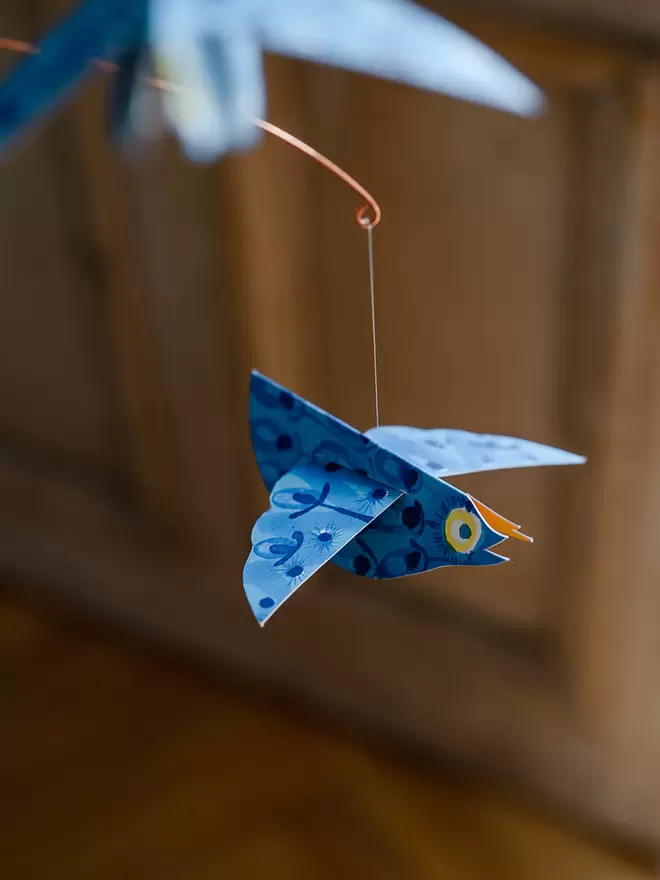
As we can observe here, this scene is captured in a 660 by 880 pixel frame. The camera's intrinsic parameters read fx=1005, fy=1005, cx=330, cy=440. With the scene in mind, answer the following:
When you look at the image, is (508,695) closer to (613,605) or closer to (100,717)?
(613,605)

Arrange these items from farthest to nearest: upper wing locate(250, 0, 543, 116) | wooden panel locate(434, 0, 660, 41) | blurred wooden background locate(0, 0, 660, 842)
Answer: blurred wooden background locate(0, 0, 660, 842), wooden panel locate(434, 0, 660, 41), upper wing locate(250, 0, 543, 116)

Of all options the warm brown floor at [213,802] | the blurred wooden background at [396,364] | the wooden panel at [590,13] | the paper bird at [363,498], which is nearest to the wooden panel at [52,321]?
the blurred wooden background at [396,364]

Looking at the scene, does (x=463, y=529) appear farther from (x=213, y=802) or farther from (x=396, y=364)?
(x=213, y=802)

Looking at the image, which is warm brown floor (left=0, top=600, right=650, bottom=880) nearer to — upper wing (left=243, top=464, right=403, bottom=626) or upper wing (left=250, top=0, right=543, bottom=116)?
upper wing (left=243, top=464, right=403, bottom=626)

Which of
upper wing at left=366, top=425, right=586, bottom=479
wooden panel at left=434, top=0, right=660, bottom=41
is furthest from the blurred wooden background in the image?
upper wing at left=366, top=425, right=586, bottom=479

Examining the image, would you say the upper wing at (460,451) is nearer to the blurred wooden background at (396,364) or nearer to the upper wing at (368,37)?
the upper wing at (368,37)
